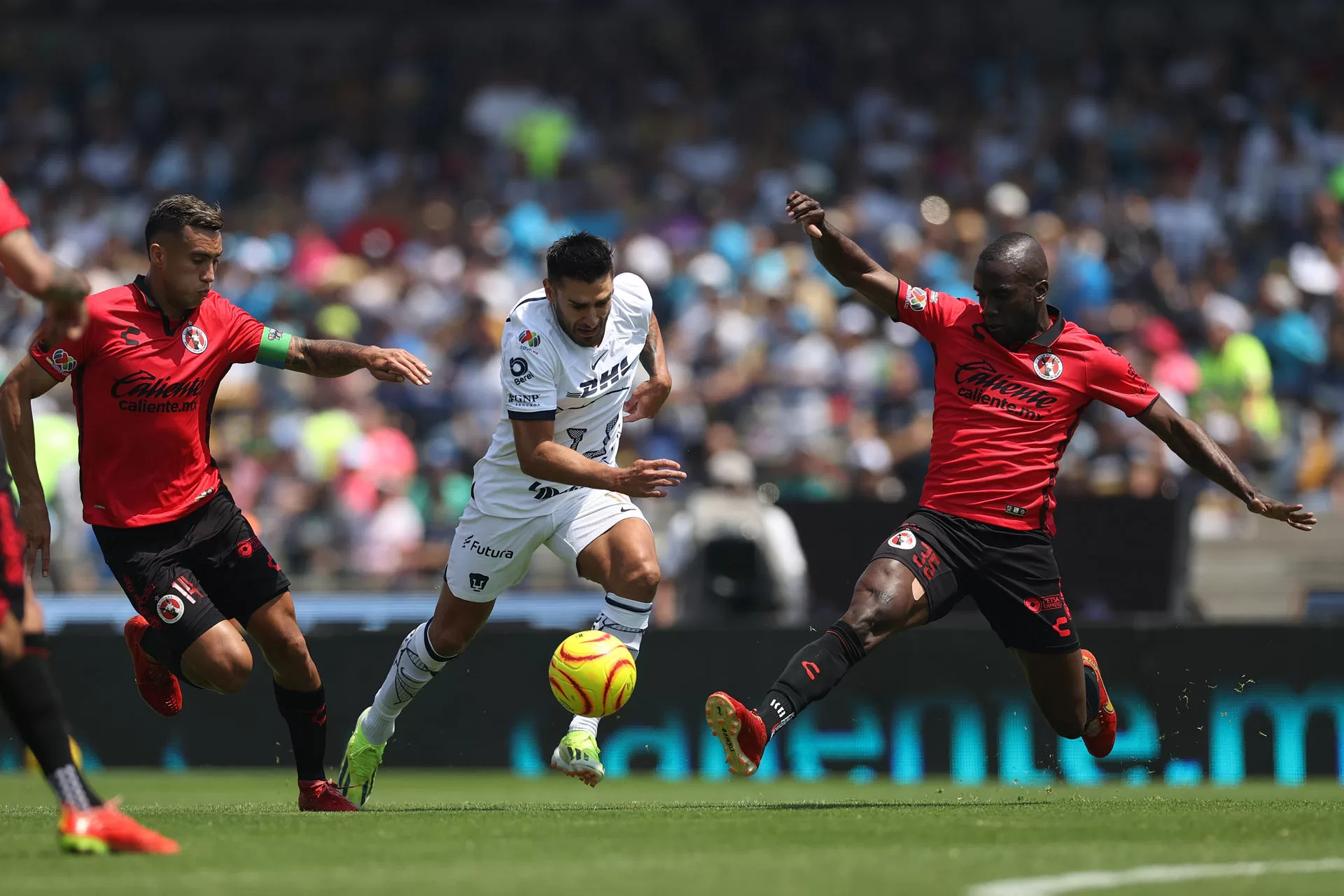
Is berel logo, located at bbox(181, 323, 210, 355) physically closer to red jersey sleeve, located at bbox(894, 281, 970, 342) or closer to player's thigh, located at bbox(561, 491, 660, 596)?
player's thigh, located at bbox(561, 491, 660, 596)

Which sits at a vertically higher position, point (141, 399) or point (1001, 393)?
point (141, 399)

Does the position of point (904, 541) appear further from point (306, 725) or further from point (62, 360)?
point (62, 360)

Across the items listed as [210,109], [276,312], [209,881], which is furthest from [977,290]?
[210,109]

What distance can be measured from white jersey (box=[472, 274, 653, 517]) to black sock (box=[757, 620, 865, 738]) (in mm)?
1538

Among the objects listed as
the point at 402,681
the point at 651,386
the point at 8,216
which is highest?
the point at 8,216

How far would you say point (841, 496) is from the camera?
14.9m

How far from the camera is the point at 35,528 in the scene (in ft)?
26.2

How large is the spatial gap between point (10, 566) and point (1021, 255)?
4549mm

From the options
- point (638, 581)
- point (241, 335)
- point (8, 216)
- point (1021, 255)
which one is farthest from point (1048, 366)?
point (8, 216)

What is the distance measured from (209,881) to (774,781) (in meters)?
6.78

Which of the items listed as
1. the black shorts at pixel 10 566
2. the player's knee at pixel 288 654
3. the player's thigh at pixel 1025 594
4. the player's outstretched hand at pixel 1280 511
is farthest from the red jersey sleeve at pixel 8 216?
the player's outstretched hand at pixel 1280 511

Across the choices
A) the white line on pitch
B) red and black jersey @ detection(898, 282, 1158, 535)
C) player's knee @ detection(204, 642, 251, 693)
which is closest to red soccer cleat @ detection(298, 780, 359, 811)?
player's knee @ detection(204, 642, 251, 693)

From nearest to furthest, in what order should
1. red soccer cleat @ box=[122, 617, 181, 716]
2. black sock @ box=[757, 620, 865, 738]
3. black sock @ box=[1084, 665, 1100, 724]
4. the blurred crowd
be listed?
1. black sock @ box=[757, 620, 865, 738]
2. black sock @ box=[1084, 665, 1100, 724]
3. red soccer cleat @ box=[122, 617, 181, 716]
4. the blurred crowd

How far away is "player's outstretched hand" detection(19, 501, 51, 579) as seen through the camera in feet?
26.0
